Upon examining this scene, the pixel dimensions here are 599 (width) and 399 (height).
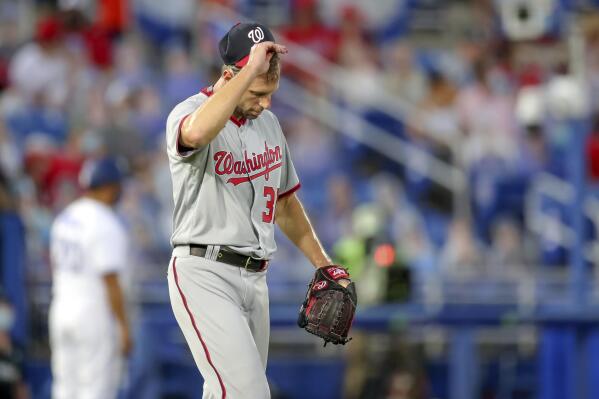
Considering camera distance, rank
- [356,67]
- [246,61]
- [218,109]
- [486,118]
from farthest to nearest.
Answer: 1. [356,67]
2. [486,118]
3. [246,61]
4. [218,109]

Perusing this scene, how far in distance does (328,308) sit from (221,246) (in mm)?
491

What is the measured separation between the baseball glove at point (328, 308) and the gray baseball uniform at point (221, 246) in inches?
8.5

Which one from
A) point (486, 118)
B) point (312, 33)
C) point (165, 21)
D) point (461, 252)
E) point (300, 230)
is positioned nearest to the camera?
point (300, 230)

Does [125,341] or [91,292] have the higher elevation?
[91,292]

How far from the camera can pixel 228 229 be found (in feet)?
15.4

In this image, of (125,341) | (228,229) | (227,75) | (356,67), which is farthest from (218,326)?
(356,67)

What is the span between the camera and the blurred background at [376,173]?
9.09 m

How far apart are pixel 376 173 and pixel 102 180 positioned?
210 inches

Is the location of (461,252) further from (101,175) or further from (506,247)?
(101,175)

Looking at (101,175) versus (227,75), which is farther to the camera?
(101,175)

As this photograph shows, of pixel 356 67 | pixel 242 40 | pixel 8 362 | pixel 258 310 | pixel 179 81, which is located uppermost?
pixel 356 67

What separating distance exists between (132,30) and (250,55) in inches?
353

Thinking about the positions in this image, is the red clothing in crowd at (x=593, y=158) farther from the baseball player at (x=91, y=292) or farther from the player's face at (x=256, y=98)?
the player's face at (x=256, y=98)

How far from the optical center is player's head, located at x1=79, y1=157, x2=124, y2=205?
7672 mm
